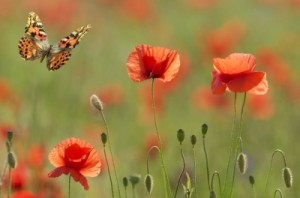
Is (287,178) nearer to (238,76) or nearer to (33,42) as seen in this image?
(238,76)

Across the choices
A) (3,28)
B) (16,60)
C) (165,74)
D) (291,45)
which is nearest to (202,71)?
(291,45)

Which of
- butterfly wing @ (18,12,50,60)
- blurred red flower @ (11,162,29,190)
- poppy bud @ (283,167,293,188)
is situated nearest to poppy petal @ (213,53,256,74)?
poppy bud @ (283,167,293,188)

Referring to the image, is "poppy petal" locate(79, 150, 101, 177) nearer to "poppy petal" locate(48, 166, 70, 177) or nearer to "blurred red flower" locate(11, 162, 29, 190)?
"poppy petal" locate(48, 166, 70, 177)

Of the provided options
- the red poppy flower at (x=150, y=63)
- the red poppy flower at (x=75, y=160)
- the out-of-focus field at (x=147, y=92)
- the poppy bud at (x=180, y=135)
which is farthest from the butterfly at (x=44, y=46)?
the out-of-focus field at (x=147, y=92)

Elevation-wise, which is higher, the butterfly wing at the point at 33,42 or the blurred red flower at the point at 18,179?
the butterfly wing at the point at 33,42

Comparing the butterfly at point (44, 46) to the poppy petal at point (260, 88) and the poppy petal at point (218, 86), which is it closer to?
the poppy petal at point (218, 86)
